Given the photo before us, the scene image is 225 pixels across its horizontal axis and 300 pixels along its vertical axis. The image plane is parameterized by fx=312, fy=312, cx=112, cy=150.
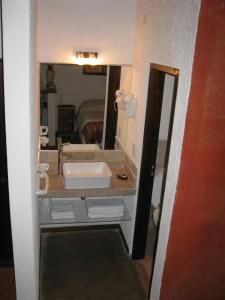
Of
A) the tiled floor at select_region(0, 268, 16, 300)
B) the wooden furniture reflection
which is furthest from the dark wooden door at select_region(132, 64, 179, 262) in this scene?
the tiled floor at select_region(0, 268, 16, 300)

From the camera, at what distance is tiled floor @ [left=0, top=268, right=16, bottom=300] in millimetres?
2579

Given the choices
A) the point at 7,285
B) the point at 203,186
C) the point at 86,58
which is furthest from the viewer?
the point at 86,58

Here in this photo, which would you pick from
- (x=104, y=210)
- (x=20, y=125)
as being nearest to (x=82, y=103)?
(x=104, y=210)

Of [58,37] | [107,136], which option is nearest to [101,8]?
[58,37]

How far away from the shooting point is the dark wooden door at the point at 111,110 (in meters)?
3.19

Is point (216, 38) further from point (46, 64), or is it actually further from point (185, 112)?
point (46, 64)

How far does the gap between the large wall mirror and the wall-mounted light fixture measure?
0.38 feet

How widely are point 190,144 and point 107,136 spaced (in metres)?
1.59

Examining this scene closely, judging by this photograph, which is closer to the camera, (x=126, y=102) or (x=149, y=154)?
(x=149, y=154)

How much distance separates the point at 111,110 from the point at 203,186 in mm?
1585

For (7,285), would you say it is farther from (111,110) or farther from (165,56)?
(165,56)

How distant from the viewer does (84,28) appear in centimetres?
287

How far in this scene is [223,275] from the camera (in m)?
2.38

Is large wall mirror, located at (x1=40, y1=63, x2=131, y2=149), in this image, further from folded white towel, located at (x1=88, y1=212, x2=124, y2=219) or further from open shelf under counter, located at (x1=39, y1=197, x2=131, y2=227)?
folded white towel, located at (x1=88, y1=212, x2=124, y2=219)
